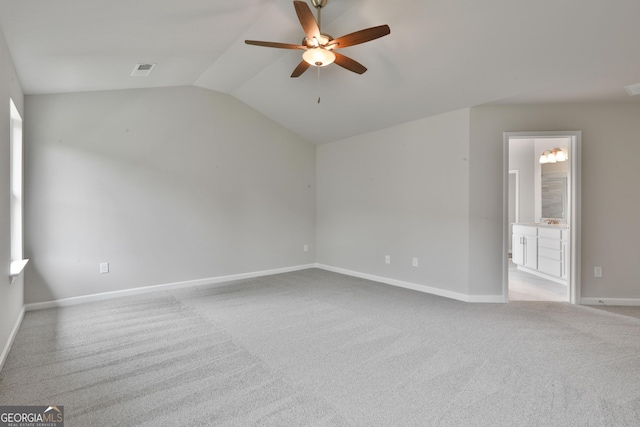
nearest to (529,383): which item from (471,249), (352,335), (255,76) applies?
(352,335)

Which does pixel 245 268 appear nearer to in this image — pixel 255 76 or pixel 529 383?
pixel 255 76

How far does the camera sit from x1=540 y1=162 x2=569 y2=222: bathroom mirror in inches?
225

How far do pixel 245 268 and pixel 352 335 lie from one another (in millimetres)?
2662

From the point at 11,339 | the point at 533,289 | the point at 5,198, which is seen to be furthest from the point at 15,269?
the point at 533,289

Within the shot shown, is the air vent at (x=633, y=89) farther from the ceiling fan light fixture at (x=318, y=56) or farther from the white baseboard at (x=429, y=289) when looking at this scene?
the ceiling fan light fixture at (x=318, y=56)

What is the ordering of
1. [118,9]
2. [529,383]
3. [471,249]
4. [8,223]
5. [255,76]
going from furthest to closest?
[255,76]
[471,249]
[8,223]
[118,9]
[529,383]

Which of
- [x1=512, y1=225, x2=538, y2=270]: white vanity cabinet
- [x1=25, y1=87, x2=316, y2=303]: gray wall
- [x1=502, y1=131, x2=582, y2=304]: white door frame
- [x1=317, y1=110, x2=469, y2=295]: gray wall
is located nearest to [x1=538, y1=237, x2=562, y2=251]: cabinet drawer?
[x1=512, y1=225, x2=538, y2=270]: white vanity cabinet

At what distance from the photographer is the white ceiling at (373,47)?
7.60ft

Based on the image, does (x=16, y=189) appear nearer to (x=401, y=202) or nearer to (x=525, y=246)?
(x=401, y=202)

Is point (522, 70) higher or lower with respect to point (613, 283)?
higher

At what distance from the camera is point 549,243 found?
16.0ft

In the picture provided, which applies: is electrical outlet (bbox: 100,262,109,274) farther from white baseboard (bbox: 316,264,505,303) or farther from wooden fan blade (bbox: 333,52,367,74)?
wooden fan blade (bbox: 333,52,367,74)

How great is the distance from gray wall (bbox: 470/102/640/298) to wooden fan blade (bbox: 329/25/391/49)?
2.05 metres

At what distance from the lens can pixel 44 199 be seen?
3.53 meters
